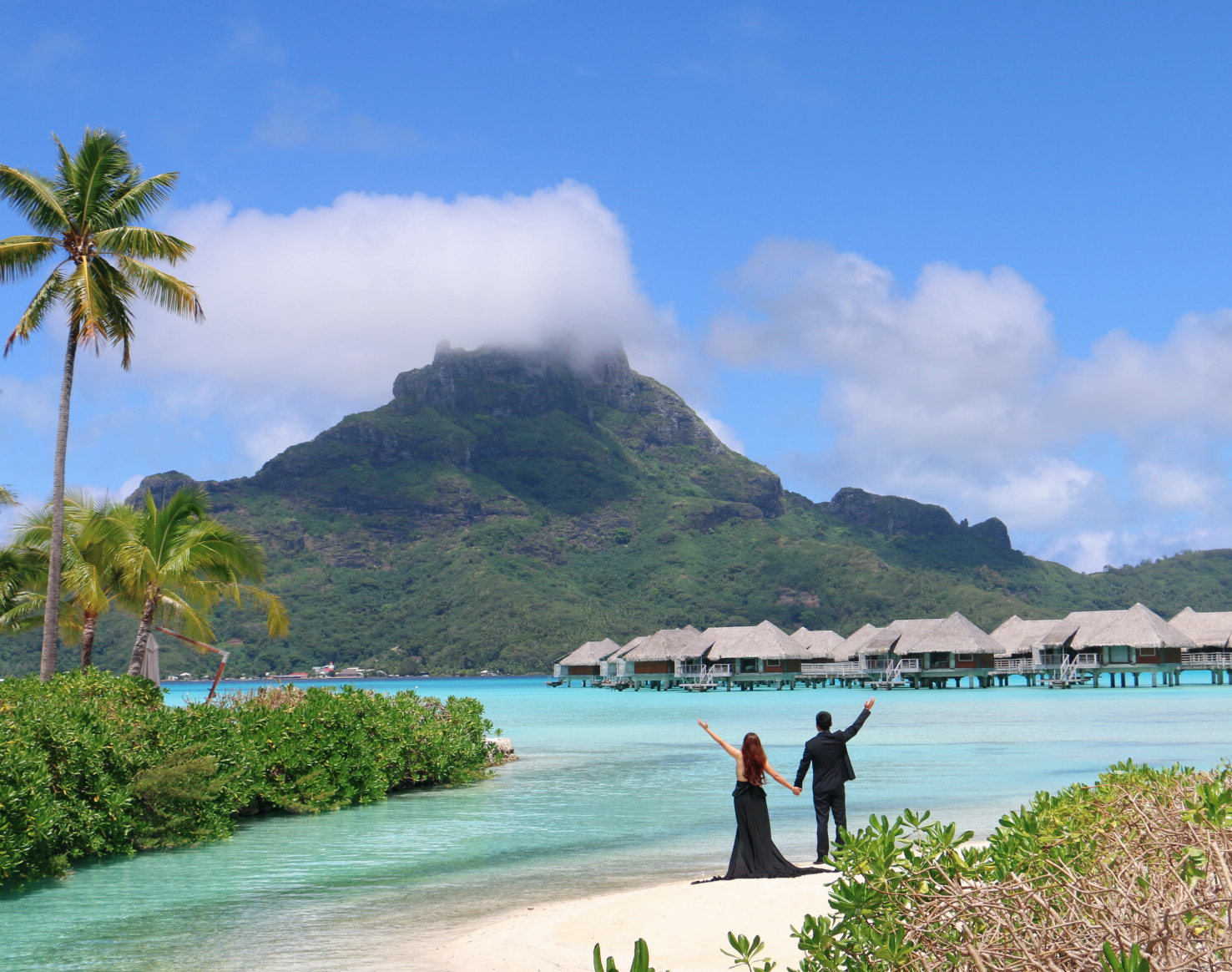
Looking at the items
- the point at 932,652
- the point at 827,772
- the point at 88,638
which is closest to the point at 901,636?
the point at 932,652

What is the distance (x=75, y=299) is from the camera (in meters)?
18.3

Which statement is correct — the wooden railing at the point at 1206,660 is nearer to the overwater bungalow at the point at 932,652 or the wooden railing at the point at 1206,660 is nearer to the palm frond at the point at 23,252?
the overwater bungalow at the point at 932,652

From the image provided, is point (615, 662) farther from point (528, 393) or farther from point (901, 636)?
point (528, 393)

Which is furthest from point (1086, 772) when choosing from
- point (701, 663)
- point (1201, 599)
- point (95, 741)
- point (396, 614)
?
point (1201, 599)

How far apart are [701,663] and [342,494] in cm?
8594

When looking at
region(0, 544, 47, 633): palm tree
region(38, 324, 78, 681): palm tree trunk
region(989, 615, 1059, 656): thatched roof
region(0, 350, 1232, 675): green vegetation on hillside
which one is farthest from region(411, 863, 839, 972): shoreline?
region(0, 350, 1232, 675): green vegetation on hillside

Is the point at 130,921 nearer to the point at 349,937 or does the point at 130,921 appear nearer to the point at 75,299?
the point at 349,937

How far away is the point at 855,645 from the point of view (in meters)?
76.2

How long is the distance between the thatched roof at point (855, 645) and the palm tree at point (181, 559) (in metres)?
58.5

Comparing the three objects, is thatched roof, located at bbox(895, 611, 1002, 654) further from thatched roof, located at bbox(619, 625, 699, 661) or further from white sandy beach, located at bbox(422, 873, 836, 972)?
white sandy beach, located at bbox(422, 873, 836, 972)

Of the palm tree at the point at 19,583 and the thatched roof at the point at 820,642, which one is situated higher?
the palm tree at the point at 19,583

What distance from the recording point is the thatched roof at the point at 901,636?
70.3 metres

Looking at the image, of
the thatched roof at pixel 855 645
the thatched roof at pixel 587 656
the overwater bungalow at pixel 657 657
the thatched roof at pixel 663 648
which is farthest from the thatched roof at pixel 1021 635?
the thatched roof at pixel 587 656

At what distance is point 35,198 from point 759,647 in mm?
61407
